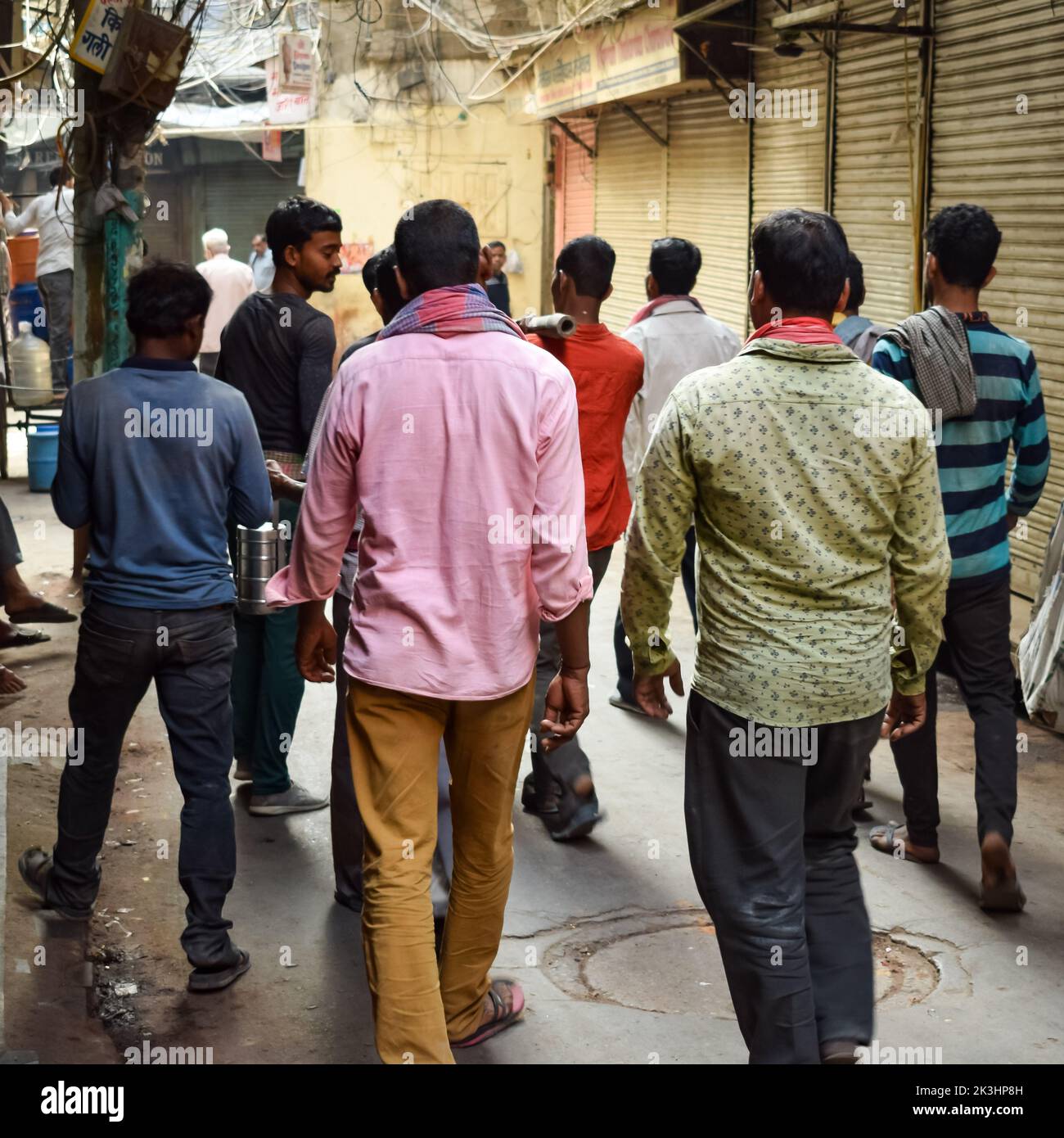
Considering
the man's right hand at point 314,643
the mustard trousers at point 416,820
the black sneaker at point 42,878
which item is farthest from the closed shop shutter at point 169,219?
the mustard trousers at point 416,820

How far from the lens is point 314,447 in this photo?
3332mm

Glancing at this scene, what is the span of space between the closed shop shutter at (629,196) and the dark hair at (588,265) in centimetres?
1101

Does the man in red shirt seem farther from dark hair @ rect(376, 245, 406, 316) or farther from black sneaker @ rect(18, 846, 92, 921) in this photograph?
black sneaker @ rect(18, 846, 92, 921)

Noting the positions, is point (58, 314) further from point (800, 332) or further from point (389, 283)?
point (800, 332)

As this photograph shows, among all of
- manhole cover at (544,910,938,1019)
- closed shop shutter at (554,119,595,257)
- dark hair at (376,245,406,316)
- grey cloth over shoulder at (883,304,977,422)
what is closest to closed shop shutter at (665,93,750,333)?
closed shop shutter at (554,119,595,257)

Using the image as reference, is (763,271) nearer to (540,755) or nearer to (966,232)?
(966,232)

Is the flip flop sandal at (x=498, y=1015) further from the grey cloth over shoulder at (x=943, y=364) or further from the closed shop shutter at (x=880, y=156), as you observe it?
the closed shop shutter at (x=880, y=156)

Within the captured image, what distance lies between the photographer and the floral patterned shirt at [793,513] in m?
3.07

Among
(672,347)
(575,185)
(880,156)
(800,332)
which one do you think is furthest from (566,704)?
(575,185)

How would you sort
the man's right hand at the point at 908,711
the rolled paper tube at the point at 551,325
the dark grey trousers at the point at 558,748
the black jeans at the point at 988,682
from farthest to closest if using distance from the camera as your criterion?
the dark grey trousers at the point at 558,748 < the black jeans at the point at 988,682 < the rolled paper tube at the point at 551,325 < the man's right hand at the point at 908,711

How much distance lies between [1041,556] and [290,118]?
14.0 m

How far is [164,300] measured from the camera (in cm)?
388
